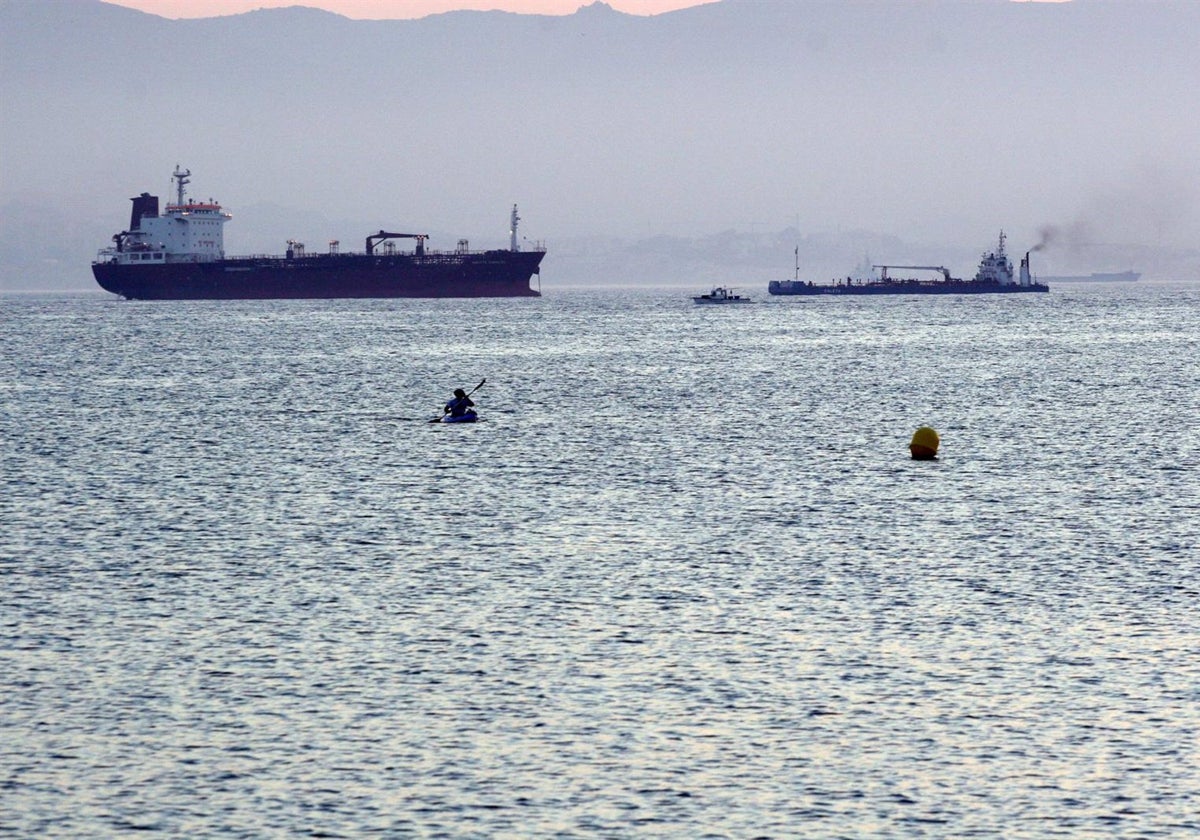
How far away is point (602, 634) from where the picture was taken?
2570 cm

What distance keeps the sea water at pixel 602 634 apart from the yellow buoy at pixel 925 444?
92 cm

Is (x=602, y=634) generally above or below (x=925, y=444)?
below

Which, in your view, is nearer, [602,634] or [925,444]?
[602,634]

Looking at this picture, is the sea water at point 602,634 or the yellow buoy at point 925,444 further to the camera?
the yellow buoy at point 925,444

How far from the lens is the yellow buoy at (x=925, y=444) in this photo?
169 ft

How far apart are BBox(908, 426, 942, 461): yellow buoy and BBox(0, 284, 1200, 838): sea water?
3.02 feet

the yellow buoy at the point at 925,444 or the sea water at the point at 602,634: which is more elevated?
the yellow buoy at the point at 925,444

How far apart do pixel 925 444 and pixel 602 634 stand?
27.8m

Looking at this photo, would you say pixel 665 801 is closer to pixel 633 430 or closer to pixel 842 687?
pixel 842 687

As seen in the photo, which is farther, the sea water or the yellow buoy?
the yellow buoy

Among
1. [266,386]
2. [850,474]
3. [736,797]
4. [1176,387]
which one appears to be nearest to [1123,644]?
[736,797]

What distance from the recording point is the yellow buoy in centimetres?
5138

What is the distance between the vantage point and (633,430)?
63.0 m

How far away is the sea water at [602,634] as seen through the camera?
18.0 metres
